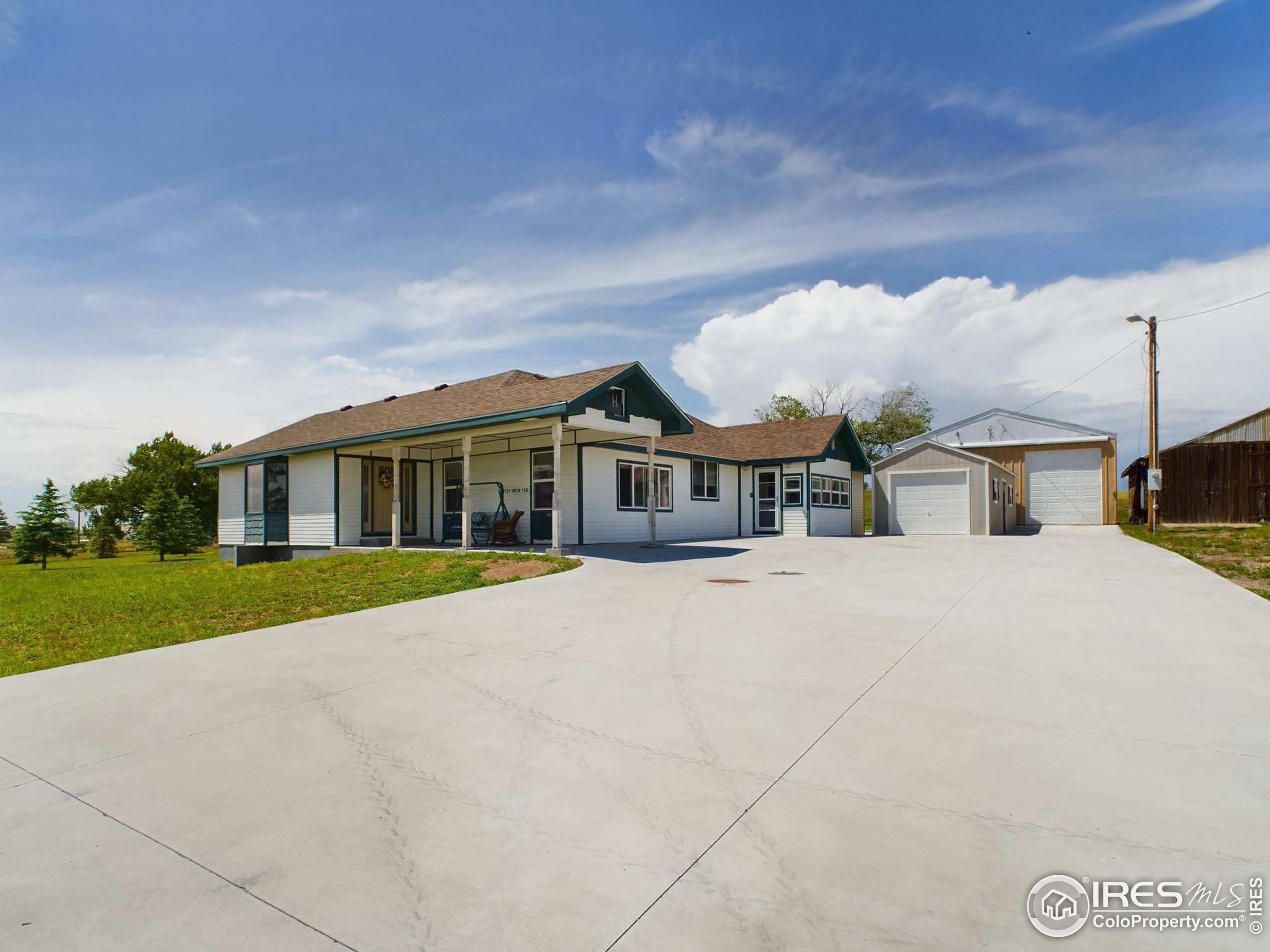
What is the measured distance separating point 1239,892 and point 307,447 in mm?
21115

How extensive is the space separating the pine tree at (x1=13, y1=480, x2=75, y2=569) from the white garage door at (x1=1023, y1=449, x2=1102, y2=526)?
4254 cm

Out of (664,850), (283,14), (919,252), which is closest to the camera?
(664,850)

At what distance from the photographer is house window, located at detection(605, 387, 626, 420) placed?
15523 mm

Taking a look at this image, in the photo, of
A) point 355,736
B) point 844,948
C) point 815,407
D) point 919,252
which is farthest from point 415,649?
point 815,407

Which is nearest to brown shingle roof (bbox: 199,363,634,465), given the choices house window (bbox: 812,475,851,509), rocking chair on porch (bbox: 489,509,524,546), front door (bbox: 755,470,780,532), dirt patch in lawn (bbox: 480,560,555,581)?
rocking chair on porch (bbox: 489,509,524,546)

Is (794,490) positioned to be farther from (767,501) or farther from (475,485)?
(475,485)

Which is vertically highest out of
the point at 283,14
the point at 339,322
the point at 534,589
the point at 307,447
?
the point at 283,14

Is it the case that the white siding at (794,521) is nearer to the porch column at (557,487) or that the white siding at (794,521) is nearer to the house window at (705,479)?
the house window at (705,479)

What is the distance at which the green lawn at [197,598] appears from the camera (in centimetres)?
712

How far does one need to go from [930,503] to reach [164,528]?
33123 millimetres

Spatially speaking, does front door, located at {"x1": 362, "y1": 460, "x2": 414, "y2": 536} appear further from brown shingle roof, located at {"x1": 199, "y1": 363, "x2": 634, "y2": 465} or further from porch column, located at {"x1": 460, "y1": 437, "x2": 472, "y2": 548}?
porch column, located at {"x1": 460, "y1": 437, "x2": 472, "y2": 548}

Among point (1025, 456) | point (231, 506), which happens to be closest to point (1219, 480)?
point (1025, 456)

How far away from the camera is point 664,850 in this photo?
2557 millimetres

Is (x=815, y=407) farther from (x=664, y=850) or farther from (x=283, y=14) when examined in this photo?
(x=664, y=850)
